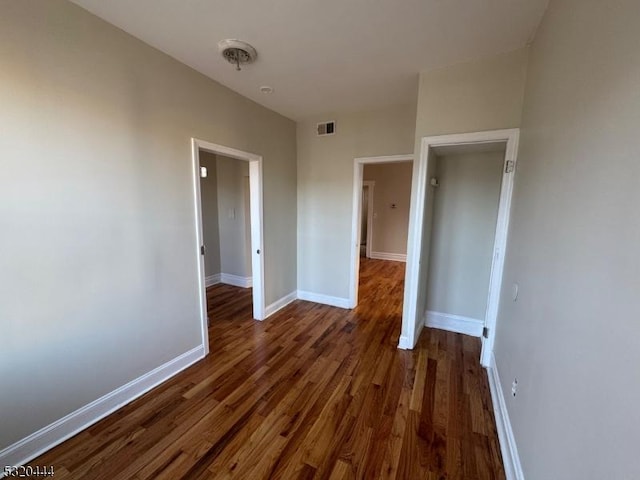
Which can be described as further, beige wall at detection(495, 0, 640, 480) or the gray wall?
the gray wall

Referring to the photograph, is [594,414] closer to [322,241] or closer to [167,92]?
[167,92]

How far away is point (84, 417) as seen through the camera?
1.71m

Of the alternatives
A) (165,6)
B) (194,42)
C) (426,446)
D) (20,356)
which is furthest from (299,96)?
(426,446)

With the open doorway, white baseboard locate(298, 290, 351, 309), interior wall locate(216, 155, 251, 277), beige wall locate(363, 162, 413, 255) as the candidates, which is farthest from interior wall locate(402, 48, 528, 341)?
beige wall locate(363, 162, 413, 255)

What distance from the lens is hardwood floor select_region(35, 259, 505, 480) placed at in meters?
1.48

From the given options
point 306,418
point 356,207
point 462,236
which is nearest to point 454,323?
point 462,236

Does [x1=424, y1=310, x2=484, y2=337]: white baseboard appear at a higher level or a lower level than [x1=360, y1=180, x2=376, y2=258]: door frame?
lower

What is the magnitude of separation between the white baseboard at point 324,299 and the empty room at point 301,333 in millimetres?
851

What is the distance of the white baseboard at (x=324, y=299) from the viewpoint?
3748 millimetres

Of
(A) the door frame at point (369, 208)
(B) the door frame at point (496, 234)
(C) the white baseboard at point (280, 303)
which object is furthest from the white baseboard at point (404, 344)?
(A) the door frame at point (369, 208)

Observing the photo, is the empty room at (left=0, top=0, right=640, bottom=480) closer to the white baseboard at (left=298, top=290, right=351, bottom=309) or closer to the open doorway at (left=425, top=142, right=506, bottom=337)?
the open doorway at (left=425, top=142, right=506, bottom=337)

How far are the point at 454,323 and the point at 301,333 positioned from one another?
1.80 meters

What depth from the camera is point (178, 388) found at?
211cm

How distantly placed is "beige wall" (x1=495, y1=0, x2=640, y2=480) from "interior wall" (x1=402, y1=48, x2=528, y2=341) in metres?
0.47
